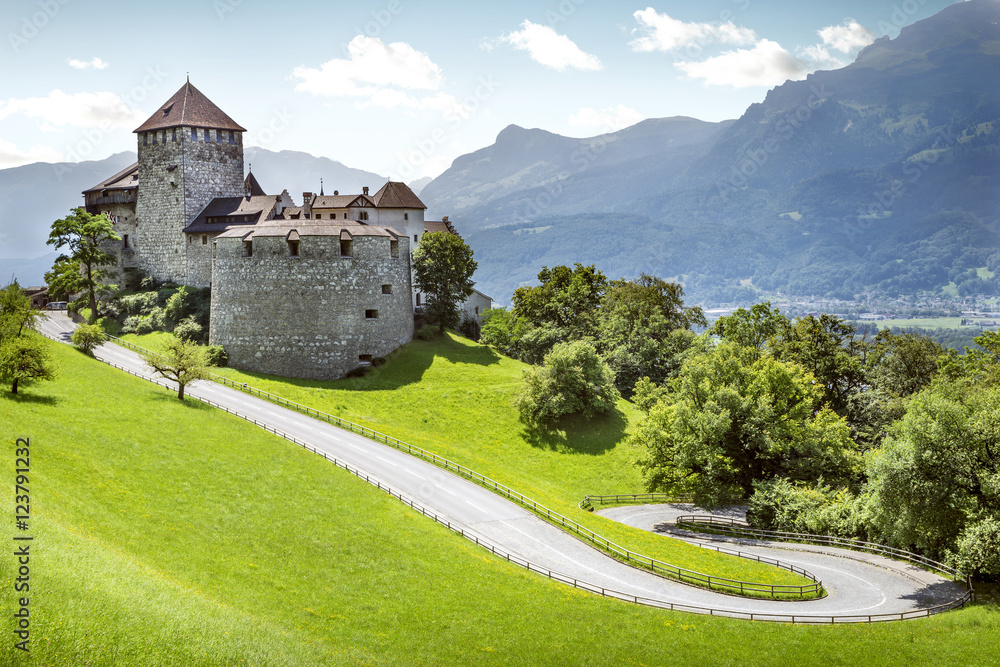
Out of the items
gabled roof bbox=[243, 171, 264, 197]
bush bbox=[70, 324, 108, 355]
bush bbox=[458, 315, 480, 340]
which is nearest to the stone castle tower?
gabled roof bbox=[243, 171, 264, 197]

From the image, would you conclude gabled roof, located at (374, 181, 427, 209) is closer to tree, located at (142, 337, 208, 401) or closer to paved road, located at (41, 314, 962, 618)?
paved road, located at (41, 314, 962, 618)

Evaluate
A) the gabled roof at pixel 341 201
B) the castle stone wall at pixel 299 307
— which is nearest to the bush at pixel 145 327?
the castle stone wall at pixel 299 307

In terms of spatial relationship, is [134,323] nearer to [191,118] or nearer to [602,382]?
[191,118]

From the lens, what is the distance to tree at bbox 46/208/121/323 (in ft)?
253

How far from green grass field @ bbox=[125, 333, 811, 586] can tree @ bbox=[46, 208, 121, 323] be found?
924 cm

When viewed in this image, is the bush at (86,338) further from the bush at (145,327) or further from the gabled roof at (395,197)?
the gabled roof at (395,197)

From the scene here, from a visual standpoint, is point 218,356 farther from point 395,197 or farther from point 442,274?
point 395,197

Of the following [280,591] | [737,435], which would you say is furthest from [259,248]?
[280,591]

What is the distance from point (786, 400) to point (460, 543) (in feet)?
89.5

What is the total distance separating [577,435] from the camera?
64938 mm

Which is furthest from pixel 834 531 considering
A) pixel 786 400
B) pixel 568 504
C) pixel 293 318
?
pixel 293 318

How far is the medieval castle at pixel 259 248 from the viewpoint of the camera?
71312mm

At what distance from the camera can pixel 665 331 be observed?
8569 cm

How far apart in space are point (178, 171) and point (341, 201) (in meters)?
18.8
